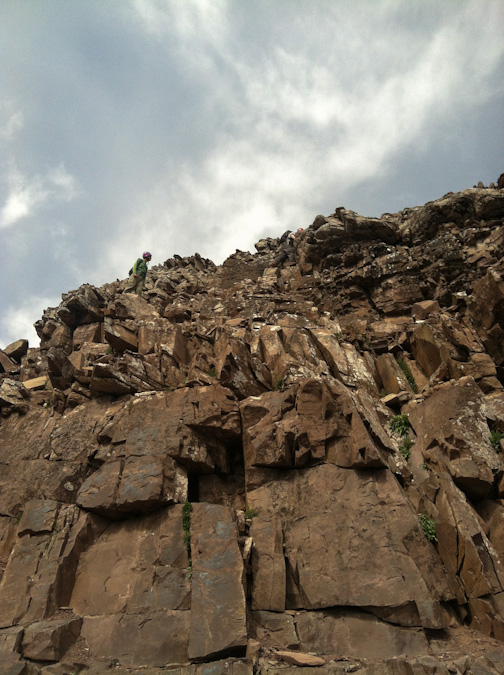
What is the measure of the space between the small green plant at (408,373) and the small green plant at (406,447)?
2.85 meters

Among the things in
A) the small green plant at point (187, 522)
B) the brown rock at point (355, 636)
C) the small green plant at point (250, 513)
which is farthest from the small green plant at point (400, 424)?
the small green plant at point (187, 522)

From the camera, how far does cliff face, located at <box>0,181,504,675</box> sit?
7969 millimetres

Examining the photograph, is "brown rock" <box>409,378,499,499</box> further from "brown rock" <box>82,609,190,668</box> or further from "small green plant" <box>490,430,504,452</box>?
"brown rock" <box>82,609,190,668</box>

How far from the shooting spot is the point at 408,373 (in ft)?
48.8

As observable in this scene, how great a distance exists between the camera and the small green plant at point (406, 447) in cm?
1141

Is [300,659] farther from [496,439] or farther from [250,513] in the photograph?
[496,439]

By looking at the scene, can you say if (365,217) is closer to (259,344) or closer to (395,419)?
(259,344)

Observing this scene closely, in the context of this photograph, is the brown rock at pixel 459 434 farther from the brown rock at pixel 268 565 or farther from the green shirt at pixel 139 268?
the green shirt at pixel 139 268

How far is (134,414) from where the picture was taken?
12414 mm

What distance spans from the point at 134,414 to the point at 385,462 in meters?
7.78

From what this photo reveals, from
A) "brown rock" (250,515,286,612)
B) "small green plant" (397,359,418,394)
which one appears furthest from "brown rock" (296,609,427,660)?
"small green plant" (397,359,418,394)

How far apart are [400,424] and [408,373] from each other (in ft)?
10.6

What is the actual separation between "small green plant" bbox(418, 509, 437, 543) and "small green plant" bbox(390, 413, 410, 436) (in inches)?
113

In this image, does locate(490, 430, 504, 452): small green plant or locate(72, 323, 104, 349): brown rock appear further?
locate(72, 323, 104, 349): brown rock
